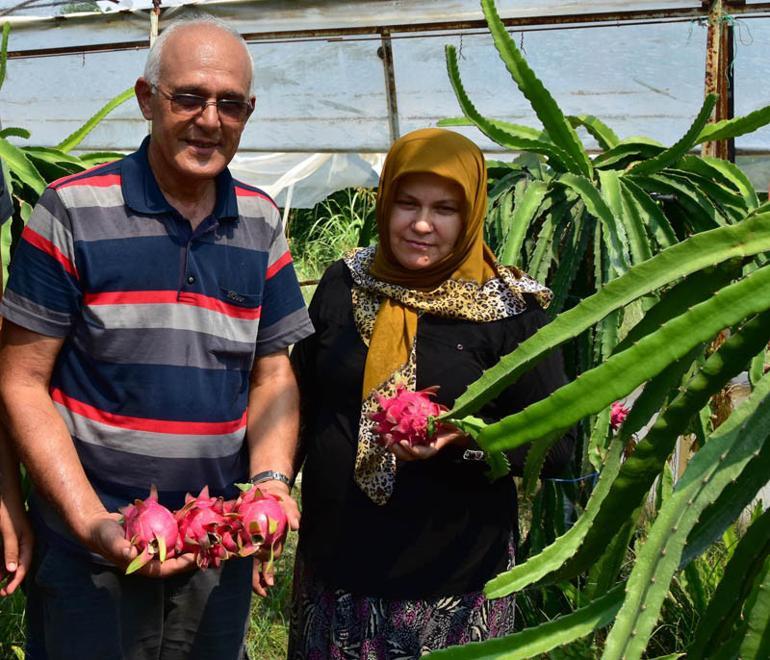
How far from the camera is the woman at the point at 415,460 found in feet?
7.07

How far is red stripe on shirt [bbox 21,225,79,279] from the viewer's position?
6.06 ft

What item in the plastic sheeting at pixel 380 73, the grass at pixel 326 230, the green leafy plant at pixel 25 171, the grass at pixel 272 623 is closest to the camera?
the green leafy plant at pixel 25 171

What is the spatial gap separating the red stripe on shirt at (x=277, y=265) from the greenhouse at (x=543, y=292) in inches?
3.4

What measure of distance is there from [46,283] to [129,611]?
65 cm

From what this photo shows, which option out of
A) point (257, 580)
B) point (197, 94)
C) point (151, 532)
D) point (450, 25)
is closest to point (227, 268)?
point (197, 94)

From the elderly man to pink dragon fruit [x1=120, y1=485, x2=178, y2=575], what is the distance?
0.10 m

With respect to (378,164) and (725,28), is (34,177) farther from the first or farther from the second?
(378,164)

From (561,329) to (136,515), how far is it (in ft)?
2.87

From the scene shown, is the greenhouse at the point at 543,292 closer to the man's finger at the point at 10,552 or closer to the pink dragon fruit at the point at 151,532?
the pink dragon fruit at the point at 151,532

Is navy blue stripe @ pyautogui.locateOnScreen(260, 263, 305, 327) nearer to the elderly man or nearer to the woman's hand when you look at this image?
the elderly man

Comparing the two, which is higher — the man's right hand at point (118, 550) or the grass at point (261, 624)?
the man's right hand at point (118, 550)

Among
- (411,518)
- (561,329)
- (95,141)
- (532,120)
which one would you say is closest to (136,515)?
(411,518)

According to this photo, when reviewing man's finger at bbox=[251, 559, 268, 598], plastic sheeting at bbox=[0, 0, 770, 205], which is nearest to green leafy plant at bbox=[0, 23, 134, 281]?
man's finger at bbox=[251, 559, 268, 598]

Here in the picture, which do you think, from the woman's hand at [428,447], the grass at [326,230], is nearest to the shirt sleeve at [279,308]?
the woman's hand at [428,447]
